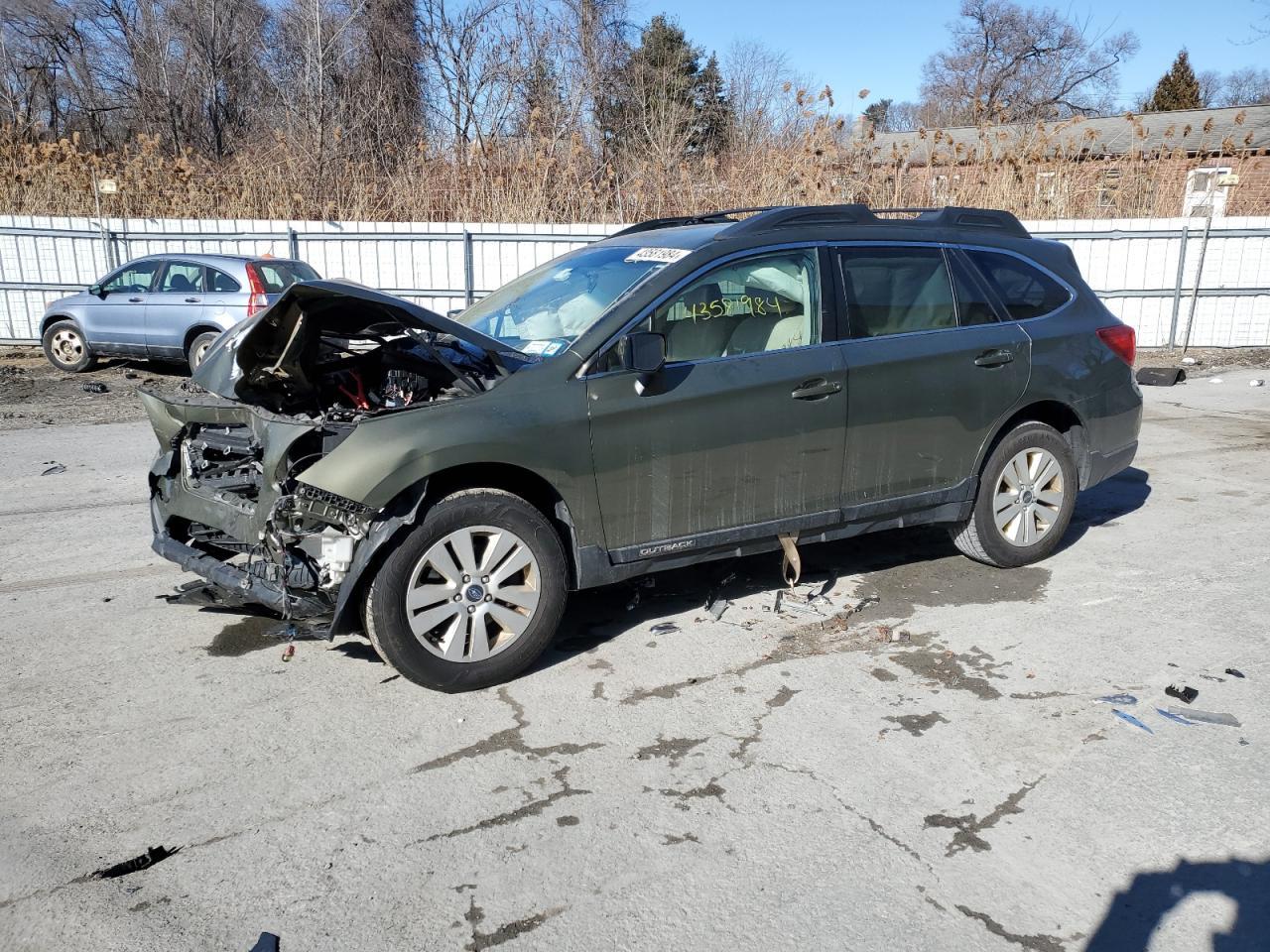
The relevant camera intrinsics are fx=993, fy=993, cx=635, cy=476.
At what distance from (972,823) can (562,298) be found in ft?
9.99

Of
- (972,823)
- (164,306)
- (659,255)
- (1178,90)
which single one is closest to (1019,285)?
(659,255)

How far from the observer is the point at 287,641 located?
4.66 m

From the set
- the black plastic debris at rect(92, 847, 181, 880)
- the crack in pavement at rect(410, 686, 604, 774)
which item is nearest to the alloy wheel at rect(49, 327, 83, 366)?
the crack in pavement at rect(410, 686, 604, 774)

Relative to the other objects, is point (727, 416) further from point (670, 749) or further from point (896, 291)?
point (670, 749)

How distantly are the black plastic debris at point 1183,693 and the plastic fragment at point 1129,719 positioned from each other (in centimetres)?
30

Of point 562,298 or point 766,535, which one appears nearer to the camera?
point 766,535

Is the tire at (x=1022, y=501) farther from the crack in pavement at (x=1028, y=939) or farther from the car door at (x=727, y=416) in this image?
the crack in pavement at (x=1028, y=939)

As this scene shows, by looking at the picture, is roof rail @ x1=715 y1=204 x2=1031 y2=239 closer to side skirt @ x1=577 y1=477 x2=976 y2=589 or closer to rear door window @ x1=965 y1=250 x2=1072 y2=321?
rear door window @ x1=965 y1=250 x2=1072 y2=321

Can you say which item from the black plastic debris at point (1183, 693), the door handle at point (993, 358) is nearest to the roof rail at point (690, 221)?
the door handle at point (993, 358)

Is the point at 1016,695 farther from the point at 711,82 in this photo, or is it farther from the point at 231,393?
the point at 711,82

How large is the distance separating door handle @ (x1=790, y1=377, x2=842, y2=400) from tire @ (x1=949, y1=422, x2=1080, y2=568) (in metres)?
1.25

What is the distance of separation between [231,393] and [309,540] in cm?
108

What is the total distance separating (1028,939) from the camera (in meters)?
2.66

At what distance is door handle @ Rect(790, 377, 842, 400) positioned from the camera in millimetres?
4582
